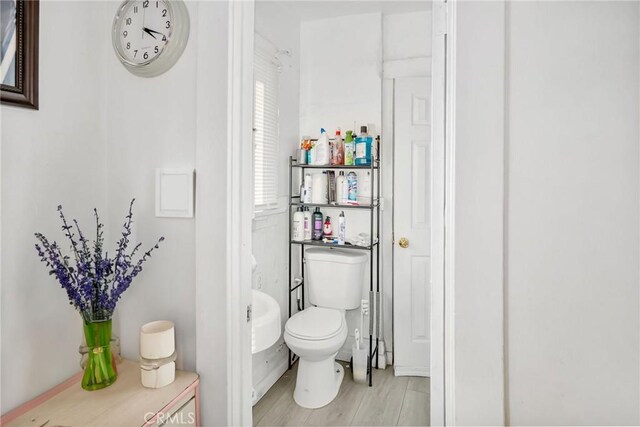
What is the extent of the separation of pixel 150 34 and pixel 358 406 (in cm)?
220

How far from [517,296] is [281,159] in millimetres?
1899

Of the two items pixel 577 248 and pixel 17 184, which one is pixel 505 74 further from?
pixel 17 184

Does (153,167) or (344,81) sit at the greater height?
(344,81)

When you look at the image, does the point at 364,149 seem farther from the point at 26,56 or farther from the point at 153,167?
the point at 26,56

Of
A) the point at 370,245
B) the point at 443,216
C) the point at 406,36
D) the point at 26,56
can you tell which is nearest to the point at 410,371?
the point at 370,245

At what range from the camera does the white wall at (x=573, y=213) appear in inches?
36.8

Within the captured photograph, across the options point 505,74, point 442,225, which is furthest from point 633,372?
point 505,74

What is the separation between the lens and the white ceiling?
8.23 feet

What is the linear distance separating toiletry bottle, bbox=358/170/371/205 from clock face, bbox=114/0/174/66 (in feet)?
5.64

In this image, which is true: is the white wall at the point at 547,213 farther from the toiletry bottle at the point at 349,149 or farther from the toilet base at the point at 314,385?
the toiletry bottle at the point at 349,149

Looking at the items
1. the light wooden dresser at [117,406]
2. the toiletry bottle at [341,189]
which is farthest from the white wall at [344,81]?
the light wooden dresser at [117,406]

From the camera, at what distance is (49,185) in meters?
1.20

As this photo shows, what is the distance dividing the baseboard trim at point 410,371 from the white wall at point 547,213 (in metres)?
1.70

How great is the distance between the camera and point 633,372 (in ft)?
3.09
